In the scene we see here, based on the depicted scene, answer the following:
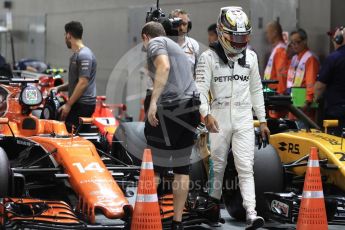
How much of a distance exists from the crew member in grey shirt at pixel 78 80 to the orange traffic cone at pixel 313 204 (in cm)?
363

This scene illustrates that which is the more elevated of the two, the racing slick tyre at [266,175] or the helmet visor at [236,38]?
the helmet visor at [236,38]

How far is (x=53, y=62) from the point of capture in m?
21.2

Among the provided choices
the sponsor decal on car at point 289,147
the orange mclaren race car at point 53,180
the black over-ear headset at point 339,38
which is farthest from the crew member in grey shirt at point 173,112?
the black over-ear headset at point 339,38

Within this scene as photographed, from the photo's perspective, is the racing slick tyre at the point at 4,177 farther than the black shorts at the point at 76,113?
No

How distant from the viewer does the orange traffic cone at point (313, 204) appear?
282 inches

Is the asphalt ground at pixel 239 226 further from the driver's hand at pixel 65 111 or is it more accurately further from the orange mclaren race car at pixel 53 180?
the driver's hand at pixel 65 111

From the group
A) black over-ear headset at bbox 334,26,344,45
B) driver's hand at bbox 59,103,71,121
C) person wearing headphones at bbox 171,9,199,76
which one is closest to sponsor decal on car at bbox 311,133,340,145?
person wearing headphones at bbox 171,9,199,76

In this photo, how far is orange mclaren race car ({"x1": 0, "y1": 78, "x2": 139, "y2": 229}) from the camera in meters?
6.84

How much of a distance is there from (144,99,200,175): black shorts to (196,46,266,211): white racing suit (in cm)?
31

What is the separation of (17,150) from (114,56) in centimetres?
916

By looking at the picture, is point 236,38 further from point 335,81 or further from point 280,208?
point 335,81

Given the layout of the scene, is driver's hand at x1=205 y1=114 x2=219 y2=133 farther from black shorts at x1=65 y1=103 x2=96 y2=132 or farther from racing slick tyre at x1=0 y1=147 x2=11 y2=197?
black shorts at x1=65 y1=103 x2=96 y2=132

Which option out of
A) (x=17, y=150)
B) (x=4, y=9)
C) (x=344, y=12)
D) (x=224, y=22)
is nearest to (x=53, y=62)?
(x=4, y=9)

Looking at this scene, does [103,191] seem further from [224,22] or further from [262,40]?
[262,40]
